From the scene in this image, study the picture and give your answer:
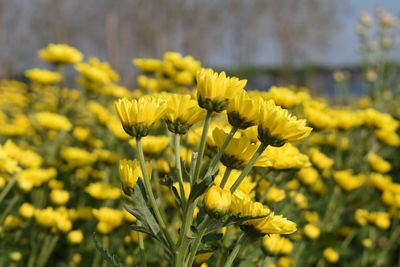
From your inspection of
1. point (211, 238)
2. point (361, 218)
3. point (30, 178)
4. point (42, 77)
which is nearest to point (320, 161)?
point (361, 218)

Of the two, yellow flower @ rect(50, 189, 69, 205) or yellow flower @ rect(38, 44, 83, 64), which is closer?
yellow flower @ rect(50, 189, 69, 205)

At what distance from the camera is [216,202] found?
712mm

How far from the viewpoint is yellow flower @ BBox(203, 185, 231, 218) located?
713 mm

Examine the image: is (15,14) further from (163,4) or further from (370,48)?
(370,48)

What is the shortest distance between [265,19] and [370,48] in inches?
467

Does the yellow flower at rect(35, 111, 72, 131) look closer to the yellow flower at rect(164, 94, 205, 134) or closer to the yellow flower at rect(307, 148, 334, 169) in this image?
the yellow flower at rect(307, 148, 334, 169)

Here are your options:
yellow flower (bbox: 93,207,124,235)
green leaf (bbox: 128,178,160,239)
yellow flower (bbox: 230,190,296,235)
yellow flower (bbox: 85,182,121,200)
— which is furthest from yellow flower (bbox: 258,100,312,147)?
yellow flower (bbox: 85,182,121,200)

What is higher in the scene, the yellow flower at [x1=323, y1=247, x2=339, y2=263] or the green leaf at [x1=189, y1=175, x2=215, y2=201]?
the green leaf at [x1=189, y1=175, x2=215, y2=201]

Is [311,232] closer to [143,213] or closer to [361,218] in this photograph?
[361,218]

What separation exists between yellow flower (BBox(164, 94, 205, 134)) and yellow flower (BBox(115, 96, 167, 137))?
0.04 meters

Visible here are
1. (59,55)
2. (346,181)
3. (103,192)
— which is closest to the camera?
(103,192)

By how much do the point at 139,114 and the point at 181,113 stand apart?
9 centimetres

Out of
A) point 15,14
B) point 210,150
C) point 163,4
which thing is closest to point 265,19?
point 163,4

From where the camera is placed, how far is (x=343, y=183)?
2.18m
